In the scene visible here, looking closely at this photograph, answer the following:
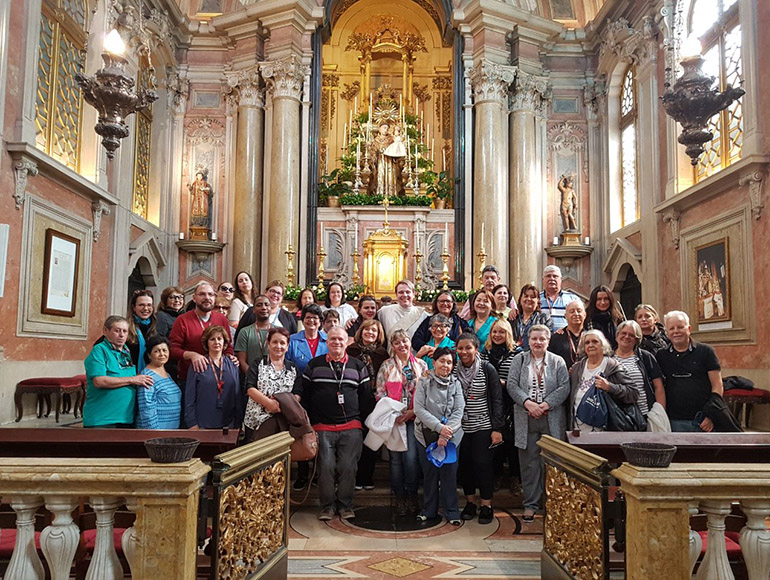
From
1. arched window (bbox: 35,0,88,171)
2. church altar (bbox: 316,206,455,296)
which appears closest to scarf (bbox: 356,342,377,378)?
arched window (bbox: 35,0,88,171)

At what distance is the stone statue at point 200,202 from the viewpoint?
13.0m

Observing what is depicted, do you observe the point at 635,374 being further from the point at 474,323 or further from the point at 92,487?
the point at 92,487

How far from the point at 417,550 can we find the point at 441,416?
95 centimetres

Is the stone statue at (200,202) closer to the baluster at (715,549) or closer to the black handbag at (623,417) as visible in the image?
the black handbag at (623,417)

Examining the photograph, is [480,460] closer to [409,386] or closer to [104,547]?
[409,386]

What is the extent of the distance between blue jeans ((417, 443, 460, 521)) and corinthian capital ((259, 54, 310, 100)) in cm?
955

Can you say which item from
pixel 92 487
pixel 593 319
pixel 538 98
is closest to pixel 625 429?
pixel 593 319

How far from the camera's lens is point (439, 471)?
486cm

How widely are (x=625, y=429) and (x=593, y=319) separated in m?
1.20

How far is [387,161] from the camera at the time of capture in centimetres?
1316

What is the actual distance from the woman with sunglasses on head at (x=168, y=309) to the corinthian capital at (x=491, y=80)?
852 centimetres

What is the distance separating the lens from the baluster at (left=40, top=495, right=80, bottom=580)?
7.93 ft

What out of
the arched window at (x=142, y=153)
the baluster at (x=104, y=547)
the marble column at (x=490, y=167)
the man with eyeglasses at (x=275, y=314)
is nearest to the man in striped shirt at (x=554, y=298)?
the man with eyeglasses at (x=275, y=314)

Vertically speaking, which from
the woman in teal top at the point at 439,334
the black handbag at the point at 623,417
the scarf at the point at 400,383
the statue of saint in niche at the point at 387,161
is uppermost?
the statue of saint in niche at the point at 387,161
